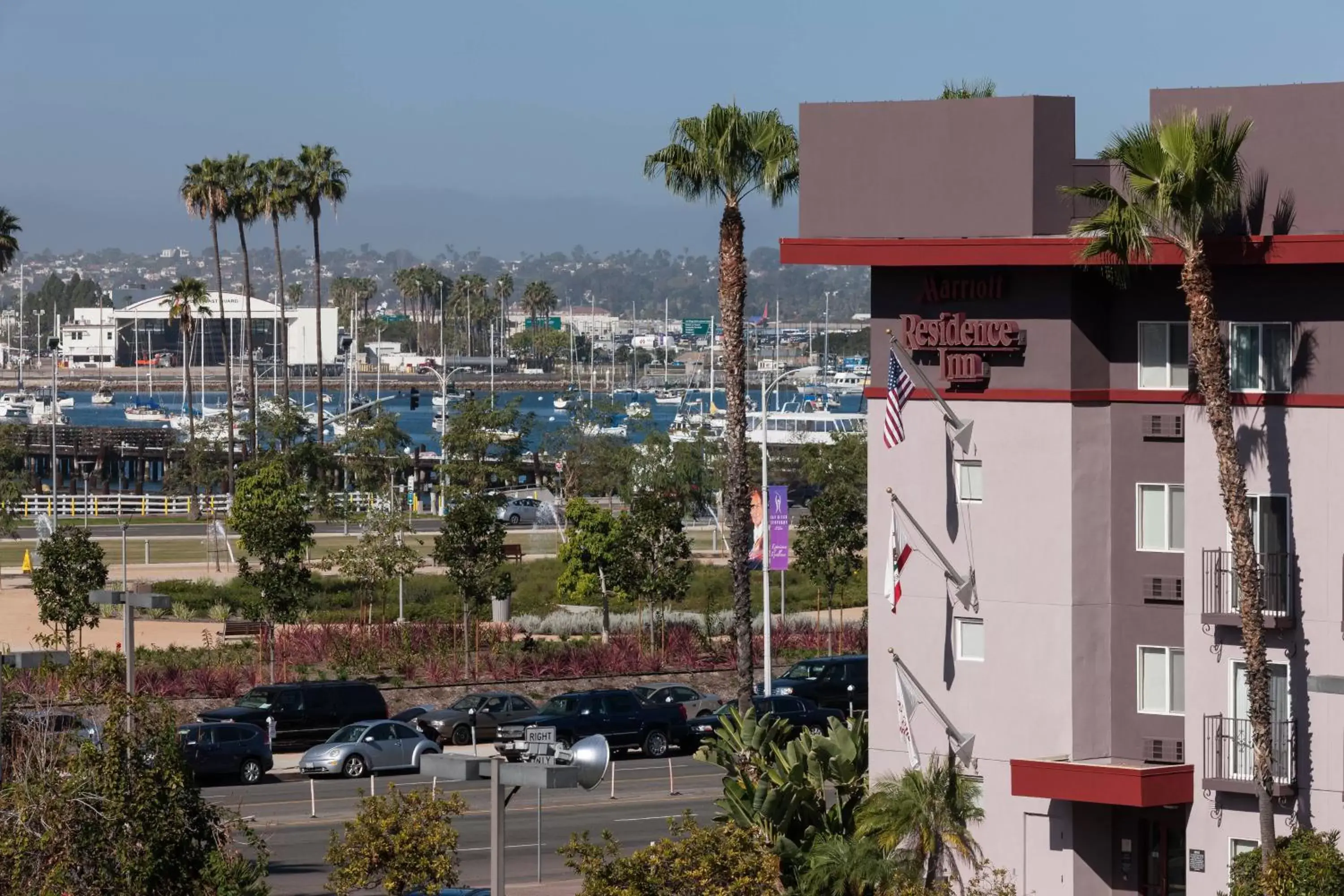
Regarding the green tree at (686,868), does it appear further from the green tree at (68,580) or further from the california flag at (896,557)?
the green tree at (68,580)

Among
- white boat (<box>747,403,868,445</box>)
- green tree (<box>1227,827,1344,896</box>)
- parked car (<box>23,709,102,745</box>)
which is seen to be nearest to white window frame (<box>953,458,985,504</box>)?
green tree (<box>1227,827,1344,896</box>)

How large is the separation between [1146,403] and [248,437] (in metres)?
87.4

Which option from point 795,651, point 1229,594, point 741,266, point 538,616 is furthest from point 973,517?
point 538,616

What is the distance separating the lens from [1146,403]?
3231 cm

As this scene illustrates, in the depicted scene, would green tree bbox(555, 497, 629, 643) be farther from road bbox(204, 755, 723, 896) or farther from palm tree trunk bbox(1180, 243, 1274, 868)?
palm tree trunk bbox(1180, 243, 1274, 868)

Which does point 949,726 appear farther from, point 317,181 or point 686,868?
point 317,181

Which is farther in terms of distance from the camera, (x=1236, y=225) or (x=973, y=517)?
(x=973, y=517)

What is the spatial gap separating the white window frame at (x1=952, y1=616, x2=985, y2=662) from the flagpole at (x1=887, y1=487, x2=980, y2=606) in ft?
1.00

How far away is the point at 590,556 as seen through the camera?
66.1 m

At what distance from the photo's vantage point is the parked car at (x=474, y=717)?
169 ft

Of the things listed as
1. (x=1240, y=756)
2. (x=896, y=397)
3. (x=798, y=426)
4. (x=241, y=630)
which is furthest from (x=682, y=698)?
(x=798, y=426)

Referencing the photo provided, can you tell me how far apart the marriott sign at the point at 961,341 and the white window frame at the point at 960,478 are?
1.25 m

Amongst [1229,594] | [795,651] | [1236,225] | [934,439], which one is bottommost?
[795,651]

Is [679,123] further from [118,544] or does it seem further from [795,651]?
[118,544]
